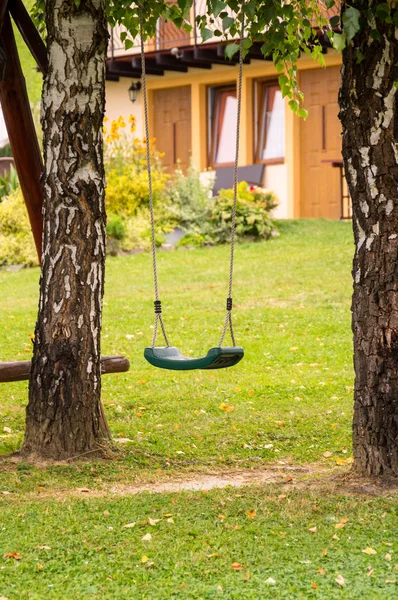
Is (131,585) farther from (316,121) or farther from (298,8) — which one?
(316,121)

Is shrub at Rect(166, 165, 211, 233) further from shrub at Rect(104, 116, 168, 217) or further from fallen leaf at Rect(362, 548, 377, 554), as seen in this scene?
fallen leaf at Rect(362, 548, 377, 554)

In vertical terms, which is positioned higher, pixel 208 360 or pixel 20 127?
pixel 20 127

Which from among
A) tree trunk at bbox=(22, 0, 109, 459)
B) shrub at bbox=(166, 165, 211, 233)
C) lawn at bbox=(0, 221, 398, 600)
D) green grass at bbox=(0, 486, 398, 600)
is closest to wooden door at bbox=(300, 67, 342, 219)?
shrub at bbox=(166, 165, 211, 233)

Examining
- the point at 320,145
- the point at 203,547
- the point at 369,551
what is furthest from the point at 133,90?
the point at 369,551

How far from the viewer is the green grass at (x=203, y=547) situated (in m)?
3.86

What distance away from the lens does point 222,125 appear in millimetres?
20656

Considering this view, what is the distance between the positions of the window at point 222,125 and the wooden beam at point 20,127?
14.4m

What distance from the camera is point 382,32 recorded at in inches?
190

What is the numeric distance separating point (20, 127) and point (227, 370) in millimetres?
3690

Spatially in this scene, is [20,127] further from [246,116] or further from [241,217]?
[246,116]

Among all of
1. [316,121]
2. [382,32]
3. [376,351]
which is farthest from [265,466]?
[316,121]

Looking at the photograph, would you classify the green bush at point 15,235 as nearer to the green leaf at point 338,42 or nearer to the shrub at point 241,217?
the shrub at point 241,217

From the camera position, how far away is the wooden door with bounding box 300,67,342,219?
19.1 meters

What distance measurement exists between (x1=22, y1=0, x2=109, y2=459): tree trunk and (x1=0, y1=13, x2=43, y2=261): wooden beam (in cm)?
31
